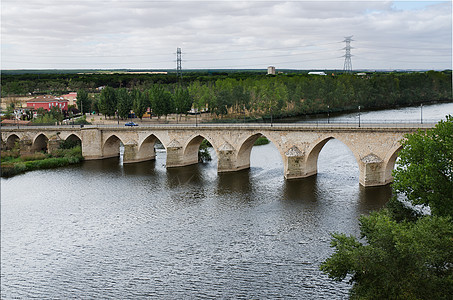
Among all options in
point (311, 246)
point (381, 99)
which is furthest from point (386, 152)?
point (381, 99)

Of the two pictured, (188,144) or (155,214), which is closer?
(155,214)

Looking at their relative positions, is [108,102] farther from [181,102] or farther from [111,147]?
[111,147]

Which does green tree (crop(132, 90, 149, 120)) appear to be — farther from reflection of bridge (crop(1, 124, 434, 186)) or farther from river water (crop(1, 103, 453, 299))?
river water (crop(1, 103, 453, 299))

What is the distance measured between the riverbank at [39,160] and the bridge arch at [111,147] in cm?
273

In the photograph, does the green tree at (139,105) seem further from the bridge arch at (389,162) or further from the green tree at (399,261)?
the green tree at (399,261)

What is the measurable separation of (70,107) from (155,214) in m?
58.1

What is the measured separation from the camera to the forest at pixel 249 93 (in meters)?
71.9

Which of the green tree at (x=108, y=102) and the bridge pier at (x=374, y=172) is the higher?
the green tree at (x=108, y=102)

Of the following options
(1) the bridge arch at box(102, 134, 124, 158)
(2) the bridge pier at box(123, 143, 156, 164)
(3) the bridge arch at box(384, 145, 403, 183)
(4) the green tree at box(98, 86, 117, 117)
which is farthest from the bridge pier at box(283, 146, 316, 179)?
(4) the green tree at box(98, 86, 117, 117)

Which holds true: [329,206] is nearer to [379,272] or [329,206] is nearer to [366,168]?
[366,168]

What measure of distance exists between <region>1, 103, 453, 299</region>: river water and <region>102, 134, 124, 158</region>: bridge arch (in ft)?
27.5

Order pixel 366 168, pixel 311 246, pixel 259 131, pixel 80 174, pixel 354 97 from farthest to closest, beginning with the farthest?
pixel 354 97 < pixel 80 174 < pixel 259 131 < pixel 366 168 < pixel 311 246

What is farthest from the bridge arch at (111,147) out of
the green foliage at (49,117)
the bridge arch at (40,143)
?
the green foliage at (49,117)

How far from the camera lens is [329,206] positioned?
34.9 meters
